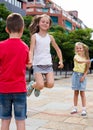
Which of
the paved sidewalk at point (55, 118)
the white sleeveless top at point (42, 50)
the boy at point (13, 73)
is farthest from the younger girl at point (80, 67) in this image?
the boy at point (13, 73)

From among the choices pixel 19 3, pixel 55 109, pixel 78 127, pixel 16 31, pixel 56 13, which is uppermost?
pixel 16 31

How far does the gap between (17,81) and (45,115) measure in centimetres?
314

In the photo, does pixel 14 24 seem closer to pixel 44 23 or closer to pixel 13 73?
pixel 13 73

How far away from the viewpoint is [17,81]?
13.4 feet

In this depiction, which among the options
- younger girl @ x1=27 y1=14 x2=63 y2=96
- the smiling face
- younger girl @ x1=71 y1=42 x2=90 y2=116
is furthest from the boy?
younger girl @ x1=71 y1=42 x2=90 y2=116

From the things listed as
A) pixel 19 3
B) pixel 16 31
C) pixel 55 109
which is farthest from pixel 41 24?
pixel 19 3

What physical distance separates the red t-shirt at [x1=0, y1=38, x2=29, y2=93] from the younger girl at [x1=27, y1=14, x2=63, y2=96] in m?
1.55

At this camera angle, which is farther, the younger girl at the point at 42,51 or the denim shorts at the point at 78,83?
the denim shorts at the point at 78,83

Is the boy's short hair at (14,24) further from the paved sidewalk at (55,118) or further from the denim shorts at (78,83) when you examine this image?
the denim shorts at (78,83)

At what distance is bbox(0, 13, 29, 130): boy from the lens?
13.4ft

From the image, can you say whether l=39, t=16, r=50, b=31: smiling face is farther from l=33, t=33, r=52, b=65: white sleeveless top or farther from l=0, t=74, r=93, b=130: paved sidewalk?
l=0, t=74, r=93, b=130: paved sidewalk

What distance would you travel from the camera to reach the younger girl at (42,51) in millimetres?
5789

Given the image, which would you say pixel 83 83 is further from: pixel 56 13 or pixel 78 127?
pixel 56 13

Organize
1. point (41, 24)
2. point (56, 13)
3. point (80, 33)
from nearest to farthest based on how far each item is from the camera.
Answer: point (41, 24)
point (80, 33)
point (56, 13)
